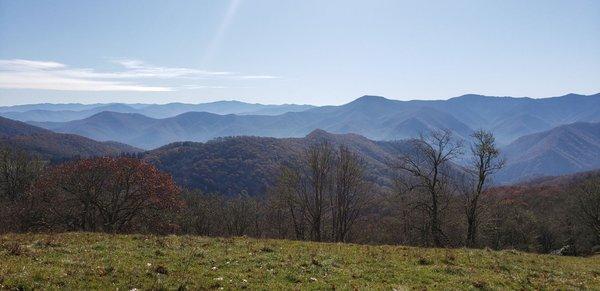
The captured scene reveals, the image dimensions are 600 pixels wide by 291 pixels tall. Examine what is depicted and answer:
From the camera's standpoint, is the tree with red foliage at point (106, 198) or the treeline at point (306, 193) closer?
the treeline at point (306, 193)

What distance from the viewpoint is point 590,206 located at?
78.8 m

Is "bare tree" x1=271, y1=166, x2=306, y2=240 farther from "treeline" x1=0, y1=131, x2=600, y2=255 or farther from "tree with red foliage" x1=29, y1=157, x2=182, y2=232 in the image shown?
"tree with red foliage" x1=29, y1=157, x2=182, y2=232

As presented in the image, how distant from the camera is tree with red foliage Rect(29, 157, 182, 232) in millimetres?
48188

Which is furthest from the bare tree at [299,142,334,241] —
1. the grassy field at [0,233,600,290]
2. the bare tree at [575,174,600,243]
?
the bare tree at [575,174,600,243]

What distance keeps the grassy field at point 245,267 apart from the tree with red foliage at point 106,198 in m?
26.9

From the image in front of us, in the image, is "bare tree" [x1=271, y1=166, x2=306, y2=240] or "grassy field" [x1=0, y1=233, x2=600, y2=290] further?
"bare tree" [x1=271, y1=166, x2=306, y2=240]

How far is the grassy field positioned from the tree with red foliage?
88.4 feet

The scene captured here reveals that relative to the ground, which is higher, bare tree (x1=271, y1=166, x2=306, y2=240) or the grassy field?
the grassy field

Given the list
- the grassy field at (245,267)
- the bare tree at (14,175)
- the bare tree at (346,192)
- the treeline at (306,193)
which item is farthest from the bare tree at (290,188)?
the bare tree at (14,175)

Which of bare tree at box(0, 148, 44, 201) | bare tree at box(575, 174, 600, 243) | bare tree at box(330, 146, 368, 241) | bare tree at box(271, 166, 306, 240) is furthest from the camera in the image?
bare tree at box(575, 174, 600, 243)

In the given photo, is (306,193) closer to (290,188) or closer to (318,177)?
(290,188)

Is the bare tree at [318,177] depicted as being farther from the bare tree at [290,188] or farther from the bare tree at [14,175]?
the bare tree at [14,175]

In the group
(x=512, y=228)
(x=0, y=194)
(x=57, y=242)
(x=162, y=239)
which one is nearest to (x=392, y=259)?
(x=162, y=239)

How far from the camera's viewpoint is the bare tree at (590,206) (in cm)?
7706
